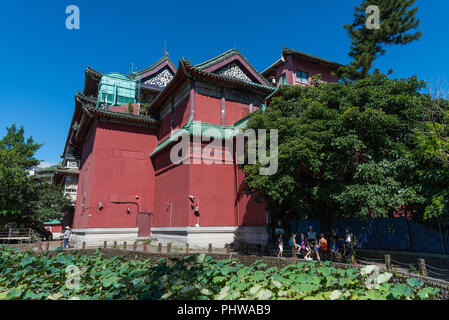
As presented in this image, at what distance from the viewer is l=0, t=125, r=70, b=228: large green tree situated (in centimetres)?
2306

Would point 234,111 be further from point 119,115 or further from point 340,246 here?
point 340,246

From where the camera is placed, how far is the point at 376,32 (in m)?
22.7

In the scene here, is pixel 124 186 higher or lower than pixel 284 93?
lower

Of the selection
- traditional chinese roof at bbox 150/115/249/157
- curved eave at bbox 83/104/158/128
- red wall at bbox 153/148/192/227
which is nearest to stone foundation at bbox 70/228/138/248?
red wall at bbox 153/148/192/227

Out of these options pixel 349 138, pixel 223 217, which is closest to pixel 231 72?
pixel 223 217

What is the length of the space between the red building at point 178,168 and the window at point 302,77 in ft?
29.0

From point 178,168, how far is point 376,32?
19.0 meters

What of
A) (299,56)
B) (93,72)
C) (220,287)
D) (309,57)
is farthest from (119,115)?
(309,57)

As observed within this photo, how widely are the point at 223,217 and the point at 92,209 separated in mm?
8666

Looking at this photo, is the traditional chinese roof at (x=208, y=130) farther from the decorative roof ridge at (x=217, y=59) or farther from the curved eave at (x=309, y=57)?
the curved eave at (x=309, y=57)

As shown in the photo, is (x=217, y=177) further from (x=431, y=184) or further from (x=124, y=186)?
(x=431, y=184)
